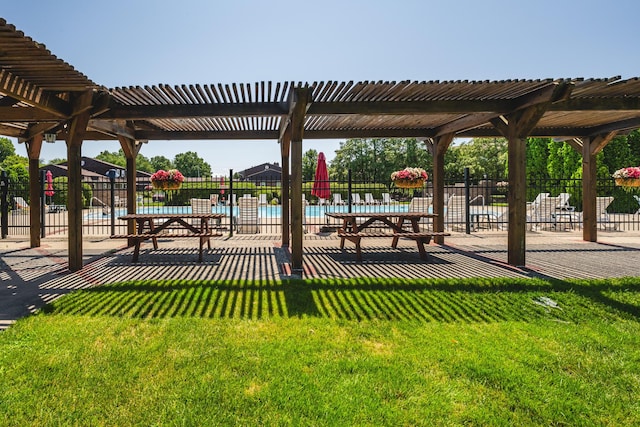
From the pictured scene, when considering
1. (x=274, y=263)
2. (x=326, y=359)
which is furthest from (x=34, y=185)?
(x=326, y=359)

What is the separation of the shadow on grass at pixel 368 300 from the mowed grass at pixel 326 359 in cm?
3

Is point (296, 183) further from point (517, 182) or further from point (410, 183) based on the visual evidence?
point (410, 183)

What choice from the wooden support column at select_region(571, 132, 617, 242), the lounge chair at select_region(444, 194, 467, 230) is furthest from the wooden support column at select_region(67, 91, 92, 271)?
the wooden support column at select_region(571, 132, 617, 242)

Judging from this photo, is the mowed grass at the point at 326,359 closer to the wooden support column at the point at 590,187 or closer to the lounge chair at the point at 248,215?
the wooden support column at the point at 590,187

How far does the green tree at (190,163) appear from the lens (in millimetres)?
77688

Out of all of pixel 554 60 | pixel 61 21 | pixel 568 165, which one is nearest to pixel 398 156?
pixel 568 165

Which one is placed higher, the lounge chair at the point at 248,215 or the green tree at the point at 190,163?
the green tree at the point at 190,163

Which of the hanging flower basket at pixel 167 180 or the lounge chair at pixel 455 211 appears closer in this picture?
the hanging flower basket at pixel 167 180

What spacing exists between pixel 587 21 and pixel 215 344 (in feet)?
37.4

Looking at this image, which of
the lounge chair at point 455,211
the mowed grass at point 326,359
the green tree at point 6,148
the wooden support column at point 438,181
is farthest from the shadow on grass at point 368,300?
the green tree at point 6,148

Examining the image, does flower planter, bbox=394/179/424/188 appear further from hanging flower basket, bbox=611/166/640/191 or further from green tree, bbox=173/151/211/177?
green tree, bbox=173/151/211/177

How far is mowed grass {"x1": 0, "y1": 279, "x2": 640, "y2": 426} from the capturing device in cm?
226

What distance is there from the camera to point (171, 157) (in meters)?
91.4

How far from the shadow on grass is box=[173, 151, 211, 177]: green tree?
248 feet
